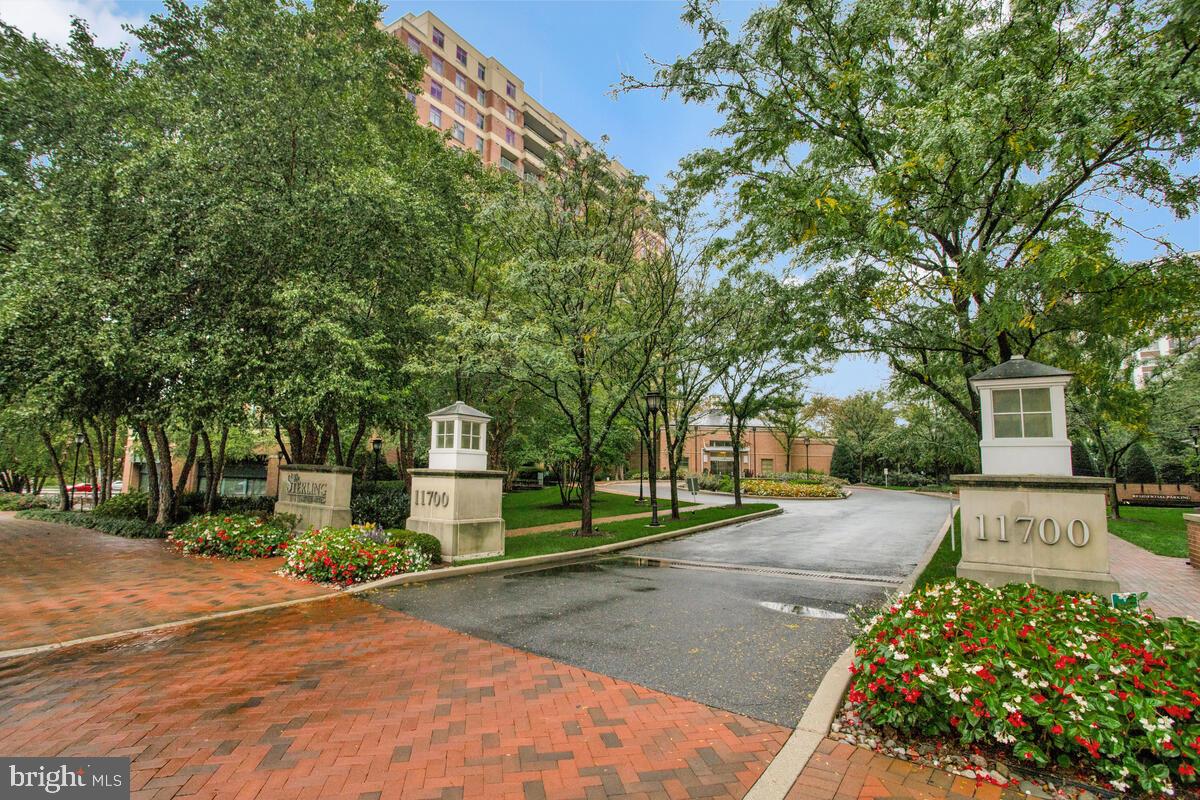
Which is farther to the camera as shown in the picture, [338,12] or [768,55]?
[338,12]

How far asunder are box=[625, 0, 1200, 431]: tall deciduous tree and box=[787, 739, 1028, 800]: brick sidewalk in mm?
4777

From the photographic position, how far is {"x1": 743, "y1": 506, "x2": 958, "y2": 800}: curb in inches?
119

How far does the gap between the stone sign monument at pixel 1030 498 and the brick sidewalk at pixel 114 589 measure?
8.54m

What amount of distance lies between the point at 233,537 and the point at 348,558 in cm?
410

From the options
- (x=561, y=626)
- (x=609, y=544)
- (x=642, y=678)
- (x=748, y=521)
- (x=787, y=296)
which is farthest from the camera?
(x=748, y=521)

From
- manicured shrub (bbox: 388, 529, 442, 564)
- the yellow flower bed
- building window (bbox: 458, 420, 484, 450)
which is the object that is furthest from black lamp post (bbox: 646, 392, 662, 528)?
the yellow flower bed

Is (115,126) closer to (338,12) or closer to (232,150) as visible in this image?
(232,150)

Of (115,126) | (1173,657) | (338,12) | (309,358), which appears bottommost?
(1173,657)

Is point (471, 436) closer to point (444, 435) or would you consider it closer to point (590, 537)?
point (444, 435)

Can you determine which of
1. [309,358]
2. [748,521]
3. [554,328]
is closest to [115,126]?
[309,358]

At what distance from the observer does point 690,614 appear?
21.7 ft

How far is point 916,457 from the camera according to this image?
41.0 meters

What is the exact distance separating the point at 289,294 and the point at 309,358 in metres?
1.32

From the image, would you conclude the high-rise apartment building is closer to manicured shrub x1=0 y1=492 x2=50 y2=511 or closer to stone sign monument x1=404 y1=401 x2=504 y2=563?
manicured shrub x1=0 y1=492 x2=50 y2=511
